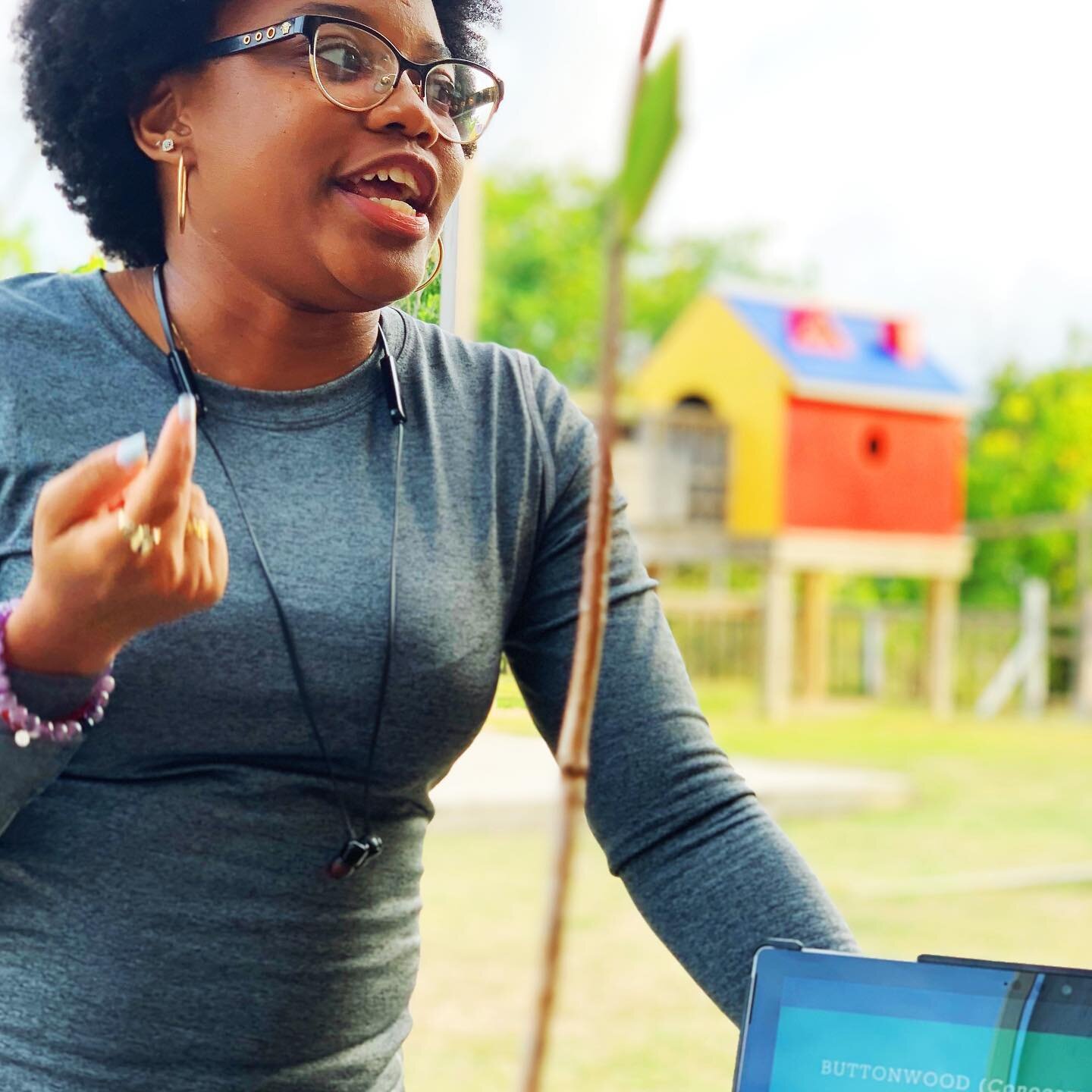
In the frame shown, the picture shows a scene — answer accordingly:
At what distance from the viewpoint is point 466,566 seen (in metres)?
1.04

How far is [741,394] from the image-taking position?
10.7m

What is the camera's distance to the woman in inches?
37.7

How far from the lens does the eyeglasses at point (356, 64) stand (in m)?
0.94

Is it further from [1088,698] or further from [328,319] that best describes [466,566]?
[1088,698]

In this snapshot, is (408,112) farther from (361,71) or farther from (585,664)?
(585,664)

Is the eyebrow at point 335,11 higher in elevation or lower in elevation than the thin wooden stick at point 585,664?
higher

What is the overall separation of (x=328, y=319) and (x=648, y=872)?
1.41 ft

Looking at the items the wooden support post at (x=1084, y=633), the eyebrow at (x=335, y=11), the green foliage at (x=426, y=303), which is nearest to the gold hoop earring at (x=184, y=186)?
the eyebrow at (x=335, y=11)

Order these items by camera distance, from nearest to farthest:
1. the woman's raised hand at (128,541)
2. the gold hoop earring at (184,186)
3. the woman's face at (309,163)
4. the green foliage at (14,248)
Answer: the woman's raised hand at (128,541)
the woman's face at (309,163)
the gold hoop earring at (184,186)
the green foliage at (14,248)

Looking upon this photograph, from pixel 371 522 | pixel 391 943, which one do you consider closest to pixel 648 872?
pixel 391 943

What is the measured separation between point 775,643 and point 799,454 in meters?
1.32

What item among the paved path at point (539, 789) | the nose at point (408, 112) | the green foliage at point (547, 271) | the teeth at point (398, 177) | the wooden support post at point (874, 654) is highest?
the green foliage at point (547, 271)

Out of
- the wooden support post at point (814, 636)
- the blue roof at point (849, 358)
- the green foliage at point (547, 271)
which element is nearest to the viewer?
the blue roof at point (849, 358)

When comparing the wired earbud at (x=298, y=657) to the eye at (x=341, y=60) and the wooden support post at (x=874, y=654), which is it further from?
the wooden support post at (x=874, y=654)
